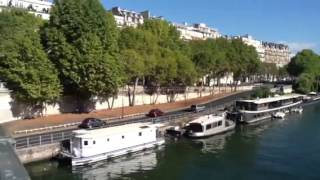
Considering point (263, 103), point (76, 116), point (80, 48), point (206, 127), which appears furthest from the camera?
point (263, 103)

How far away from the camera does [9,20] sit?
80.9 metres

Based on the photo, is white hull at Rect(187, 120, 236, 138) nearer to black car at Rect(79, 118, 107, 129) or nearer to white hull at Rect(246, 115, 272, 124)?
white hull at Rect(246, 115, 272, 124)

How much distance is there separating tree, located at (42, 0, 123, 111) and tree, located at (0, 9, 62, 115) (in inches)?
108

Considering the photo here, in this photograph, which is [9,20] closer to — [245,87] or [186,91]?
[186,91]

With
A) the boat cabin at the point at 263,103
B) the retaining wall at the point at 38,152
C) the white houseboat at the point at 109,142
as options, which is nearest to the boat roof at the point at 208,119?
the white houseboat at the point at 109,142

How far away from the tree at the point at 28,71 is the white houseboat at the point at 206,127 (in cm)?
2015

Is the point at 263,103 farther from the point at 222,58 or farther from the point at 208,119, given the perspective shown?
the point at 222,58

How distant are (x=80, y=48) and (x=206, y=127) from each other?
2243cm

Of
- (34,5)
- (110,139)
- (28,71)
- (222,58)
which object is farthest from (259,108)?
(34,5)

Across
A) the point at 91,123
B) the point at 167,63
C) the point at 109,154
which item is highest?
the point at 167,63

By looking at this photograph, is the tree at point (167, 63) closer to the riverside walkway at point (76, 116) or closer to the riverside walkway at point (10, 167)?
the riverside walkway at point (76, 116)

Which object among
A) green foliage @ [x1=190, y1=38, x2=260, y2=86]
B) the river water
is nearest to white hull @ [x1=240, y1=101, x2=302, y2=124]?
the river water

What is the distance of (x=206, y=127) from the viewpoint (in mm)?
71875

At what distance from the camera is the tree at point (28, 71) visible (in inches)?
2596
